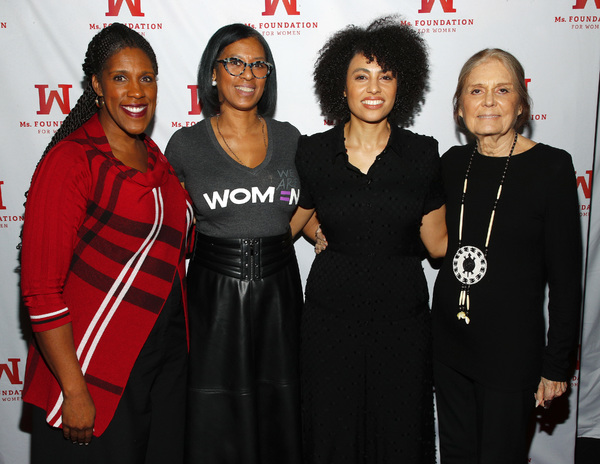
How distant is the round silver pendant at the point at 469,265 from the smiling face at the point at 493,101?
44cm

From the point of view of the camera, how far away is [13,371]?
2.80 m

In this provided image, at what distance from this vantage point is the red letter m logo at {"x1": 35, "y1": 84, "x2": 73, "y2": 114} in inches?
101

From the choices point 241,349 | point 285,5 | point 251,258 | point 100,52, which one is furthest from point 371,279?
point 285,5

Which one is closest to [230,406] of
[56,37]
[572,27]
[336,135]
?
[336,135]

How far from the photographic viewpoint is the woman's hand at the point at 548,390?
5.71 feet

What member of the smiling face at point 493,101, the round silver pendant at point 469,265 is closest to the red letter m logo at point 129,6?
the smiling face at point 493,101

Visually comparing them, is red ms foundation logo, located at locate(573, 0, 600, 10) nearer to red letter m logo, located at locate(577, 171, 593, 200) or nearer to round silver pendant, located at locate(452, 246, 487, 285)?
red letter m logo, located at locate(577, 171, 593, 200)

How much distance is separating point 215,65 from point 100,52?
1.63 ft

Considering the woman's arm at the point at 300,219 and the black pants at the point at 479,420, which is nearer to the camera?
the black pants at the point at 479,420

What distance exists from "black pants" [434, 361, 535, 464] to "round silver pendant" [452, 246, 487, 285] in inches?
15.1

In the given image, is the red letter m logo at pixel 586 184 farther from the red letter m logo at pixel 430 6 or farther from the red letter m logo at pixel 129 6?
the red letter m logo at pixel 129 6

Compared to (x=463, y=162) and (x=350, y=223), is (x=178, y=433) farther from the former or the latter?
(x=463, y=162)

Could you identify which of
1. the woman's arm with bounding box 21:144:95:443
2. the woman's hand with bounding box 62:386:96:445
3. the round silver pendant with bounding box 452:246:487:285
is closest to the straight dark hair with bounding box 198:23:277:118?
the woman's arm with bounding box 21:144:95:443

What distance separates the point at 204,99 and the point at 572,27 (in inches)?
74.8
